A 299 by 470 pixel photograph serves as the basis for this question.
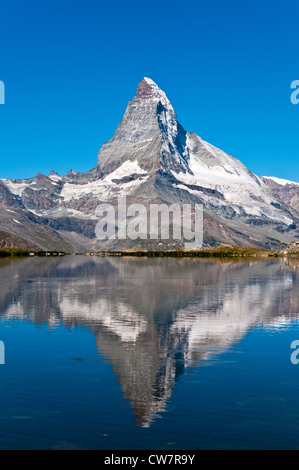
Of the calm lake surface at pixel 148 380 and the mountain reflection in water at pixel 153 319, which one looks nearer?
the calm lake surface at pixel 148 380

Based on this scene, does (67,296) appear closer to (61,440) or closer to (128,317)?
(128,317)

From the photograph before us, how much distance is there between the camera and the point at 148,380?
46219 mm

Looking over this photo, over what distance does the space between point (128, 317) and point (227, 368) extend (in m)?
36.2

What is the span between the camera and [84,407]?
38.9 m

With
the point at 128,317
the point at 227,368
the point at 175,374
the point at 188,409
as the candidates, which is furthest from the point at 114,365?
the point at 128,317

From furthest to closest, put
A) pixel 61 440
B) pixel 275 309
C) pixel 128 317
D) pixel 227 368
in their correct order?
pixel 275 309 → pixel 128 317 → pixel 227 368 → pixel 61 440

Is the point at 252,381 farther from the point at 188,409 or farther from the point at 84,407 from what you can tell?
the point at 84,407

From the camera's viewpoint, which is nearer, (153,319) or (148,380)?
(148,380)

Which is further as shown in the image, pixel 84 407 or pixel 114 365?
pixel 114 365

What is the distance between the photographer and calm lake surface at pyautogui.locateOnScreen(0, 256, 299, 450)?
33.9m

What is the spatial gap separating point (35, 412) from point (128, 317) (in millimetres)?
48015

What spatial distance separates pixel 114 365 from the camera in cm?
5228

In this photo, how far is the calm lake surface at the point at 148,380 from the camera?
33875mm
